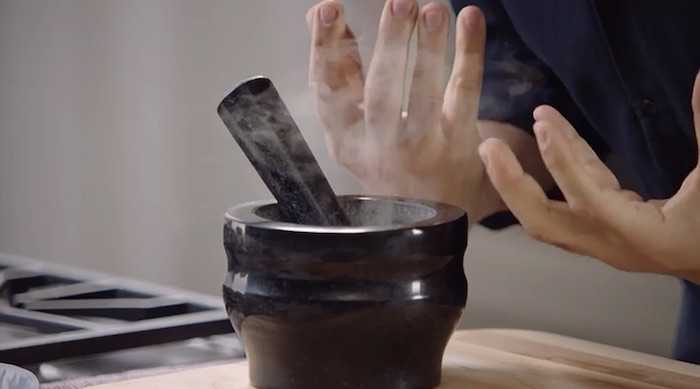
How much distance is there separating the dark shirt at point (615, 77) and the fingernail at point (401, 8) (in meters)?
0.07

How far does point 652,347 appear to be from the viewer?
0.73m

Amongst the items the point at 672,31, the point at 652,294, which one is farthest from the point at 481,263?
the point at 672,31

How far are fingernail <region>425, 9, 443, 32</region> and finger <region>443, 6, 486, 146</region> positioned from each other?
0.03 meters

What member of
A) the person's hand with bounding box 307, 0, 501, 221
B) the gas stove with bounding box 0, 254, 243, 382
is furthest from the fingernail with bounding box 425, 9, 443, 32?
the gas stove with bounding box 0, 254, 243, 382

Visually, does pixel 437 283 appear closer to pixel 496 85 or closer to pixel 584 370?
pixel 584 370

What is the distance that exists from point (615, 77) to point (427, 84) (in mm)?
113

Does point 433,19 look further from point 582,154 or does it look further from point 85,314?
point 85,314

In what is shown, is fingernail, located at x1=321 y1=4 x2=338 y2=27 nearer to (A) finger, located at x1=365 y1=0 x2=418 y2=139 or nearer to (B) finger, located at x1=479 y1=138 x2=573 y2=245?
(A) finger, located at x1=365 y1=0 x2=418 y2=139

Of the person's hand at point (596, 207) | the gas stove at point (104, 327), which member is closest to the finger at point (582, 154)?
the person's hand at point (596, 207)

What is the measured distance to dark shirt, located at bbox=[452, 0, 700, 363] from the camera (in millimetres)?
643

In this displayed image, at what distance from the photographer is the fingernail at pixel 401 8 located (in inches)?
26.4

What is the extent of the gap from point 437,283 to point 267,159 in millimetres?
107

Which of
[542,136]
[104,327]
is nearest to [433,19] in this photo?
[542,136]

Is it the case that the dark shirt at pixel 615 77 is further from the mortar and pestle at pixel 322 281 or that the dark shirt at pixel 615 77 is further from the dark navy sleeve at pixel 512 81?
the mortar and pestle at pixel 322 281
